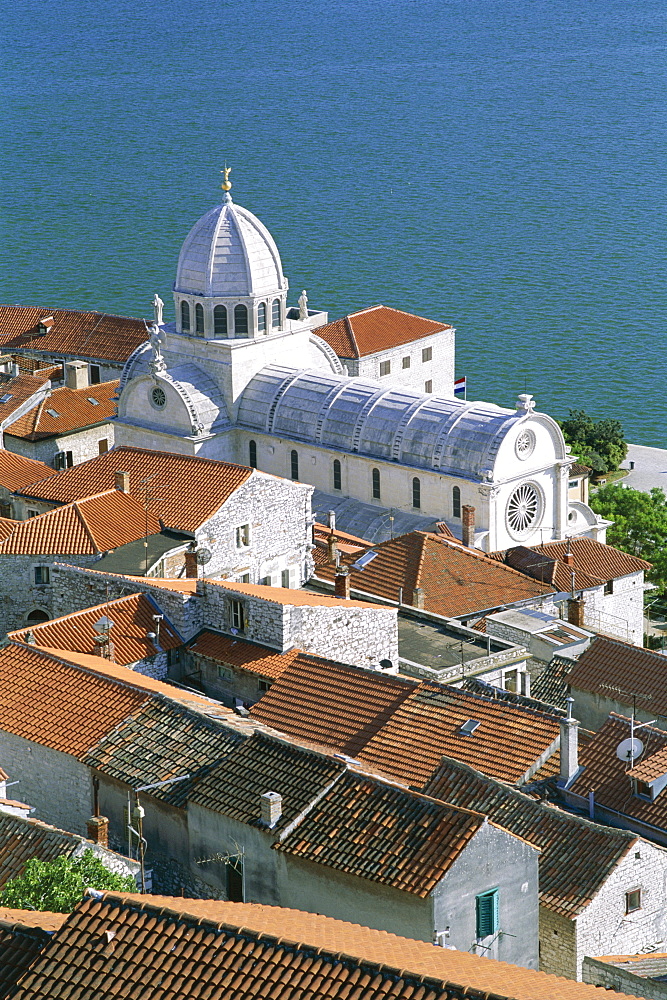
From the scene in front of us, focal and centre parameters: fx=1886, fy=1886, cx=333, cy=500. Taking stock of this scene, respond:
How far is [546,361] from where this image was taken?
296 ft

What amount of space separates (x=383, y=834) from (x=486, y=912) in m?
1.72

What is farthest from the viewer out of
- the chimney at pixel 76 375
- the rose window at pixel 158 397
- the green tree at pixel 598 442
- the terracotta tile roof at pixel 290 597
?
the green tree at pixel 598 442

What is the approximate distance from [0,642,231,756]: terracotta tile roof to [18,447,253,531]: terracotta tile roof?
28.0 feet

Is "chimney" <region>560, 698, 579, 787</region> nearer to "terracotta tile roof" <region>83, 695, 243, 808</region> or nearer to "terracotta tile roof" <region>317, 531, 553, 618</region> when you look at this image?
"terracotta tile roof" <region>83, 695, 243, 808</region>

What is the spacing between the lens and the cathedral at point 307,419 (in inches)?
2266

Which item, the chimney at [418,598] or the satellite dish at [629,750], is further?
the chimney at [418,598]

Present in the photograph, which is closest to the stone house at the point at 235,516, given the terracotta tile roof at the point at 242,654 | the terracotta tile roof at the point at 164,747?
the terracotta tile roof at the point at 242,654

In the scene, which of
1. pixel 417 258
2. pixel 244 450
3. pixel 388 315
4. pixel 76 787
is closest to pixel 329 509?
pixel 244 450

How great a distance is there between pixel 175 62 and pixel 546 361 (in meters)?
98.8

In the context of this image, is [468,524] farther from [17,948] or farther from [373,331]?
→ [17,948]

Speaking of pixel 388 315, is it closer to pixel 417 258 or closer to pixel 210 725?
pixel 417 258

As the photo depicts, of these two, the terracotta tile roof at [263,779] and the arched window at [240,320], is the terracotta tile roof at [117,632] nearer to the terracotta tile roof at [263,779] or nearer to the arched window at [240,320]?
the terracotta tile roof at [263,779]

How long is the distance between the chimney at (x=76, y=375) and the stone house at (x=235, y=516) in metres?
26.0

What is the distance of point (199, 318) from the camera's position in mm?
62969
